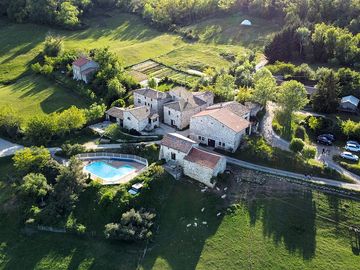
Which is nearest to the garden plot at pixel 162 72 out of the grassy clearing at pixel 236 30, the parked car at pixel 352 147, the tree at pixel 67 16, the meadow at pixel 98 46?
the meadow at pixel 98 46

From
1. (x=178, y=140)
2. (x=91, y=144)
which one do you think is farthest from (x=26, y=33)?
(x=178, y=140)

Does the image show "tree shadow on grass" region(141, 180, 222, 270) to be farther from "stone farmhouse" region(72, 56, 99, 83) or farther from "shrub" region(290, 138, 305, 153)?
"stone farmhouse" region(72, 56, 99, 83)

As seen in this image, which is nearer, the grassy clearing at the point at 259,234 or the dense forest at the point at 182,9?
the grassy clearing at the point at 259,234

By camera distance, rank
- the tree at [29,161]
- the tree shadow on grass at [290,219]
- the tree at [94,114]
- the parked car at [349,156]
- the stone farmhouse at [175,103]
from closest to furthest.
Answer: the tree shadow on grass at [290,219], the parked car at [349,156], the tree at [29,161], the stone farmhouse at [175,103], the tree at [94,114]

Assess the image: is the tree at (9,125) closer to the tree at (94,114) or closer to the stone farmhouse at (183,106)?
the tree at (94,114)

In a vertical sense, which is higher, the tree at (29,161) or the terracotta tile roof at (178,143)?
the terracotta tile roof at (178,143)

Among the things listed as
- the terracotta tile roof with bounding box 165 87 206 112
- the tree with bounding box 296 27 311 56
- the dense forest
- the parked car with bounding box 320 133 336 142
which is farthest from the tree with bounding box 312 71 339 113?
the dense forest

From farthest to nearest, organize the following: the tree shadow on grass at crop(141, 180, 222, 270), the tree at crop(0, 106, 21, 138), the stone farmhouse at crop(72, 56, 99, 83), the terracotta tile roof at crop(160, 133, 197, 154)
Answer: the stone farmhouse at crop(72, 56, 99, 83) → the tree at crop(0, 106, 21, 138) → the terracotta tile roof at crop(160, 133, 197, 154) → the tree shadow on grass at crop(141, 180, 222, 270)
